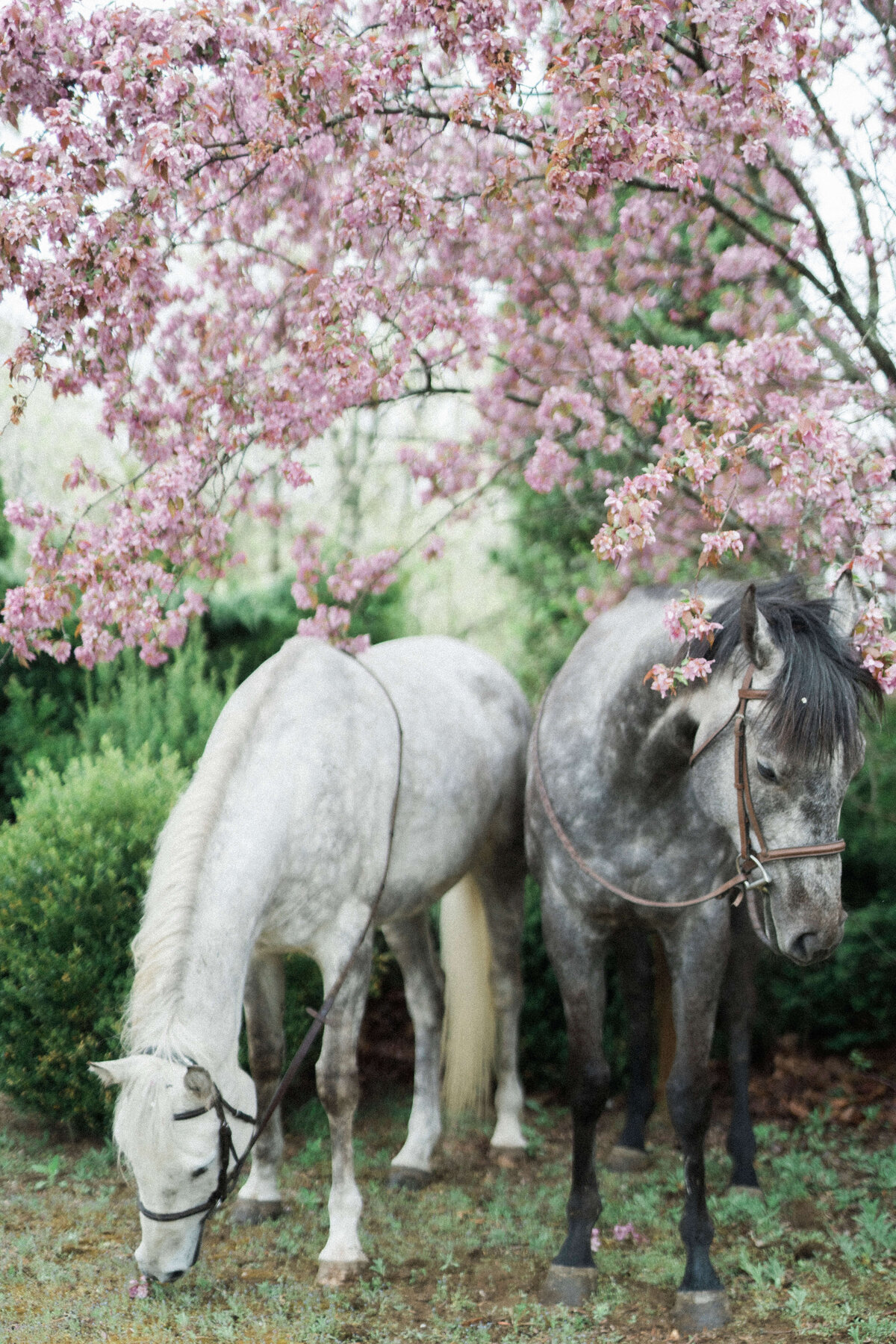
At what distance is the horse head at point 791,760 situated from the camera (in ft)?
9.32

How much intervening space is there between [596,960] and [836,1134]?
2166 mm

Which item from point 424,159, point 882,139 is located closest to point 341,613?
point 424,159

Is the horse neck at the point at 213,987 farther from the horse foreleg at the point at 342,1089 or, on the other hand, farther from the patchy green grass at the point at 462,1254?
the patchy green grass at the point at 462,1254

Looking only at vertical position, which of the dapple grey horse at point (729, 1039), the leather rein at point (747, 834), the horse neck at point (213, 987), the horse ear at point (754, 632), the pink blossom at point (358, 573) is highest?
the pink blossom at point (358, 573)

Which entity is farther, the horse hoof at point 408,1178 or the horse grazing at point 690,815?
the horse hoof at point 408,1178

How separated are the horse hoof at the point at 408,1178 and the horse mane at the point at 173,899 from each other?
1.86m

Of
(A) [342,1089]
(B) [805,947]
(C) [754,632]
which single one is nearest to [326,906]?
(A) [342,1089]

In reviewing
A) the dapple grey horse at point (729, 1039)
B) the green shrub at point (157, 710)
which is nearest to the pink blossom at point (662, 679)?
the dapple grey horse at point (729, 1039)

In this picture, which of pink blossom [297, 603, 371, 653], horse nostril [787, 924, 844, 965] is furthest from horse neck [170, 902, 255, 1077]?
pink blossom [297, 603, 371, 653]

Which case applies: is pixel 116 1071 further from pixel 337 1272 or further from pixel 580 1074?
pixel 580 1074

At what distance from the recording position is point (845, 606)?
313cm

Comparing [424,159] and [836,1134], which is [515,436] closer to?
[424,159]

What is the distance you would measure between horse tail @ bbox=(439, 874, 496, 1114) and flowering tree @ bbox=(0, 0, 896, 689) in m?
1.51

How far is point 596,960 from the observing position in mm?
3707
